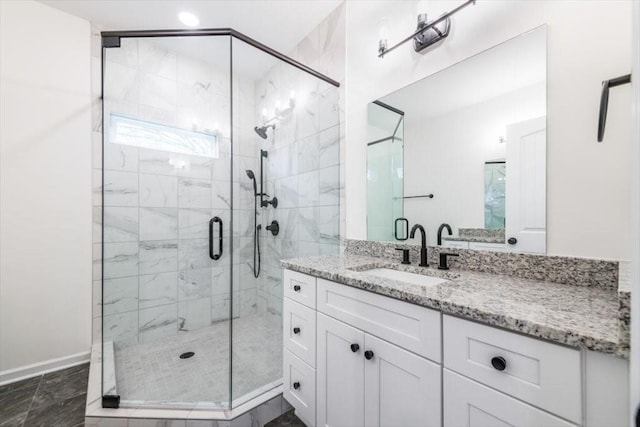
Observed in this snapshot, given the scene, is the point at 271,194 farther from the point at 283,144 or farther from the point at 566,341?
the point at 566,341

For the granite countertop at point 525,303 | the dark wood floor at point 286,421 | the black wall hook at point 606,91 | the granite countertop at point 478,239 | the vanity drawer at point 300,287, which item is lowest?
the dark wood floor at point 286,421

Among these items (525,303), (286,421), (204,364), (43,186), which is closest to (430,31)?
(525,303)

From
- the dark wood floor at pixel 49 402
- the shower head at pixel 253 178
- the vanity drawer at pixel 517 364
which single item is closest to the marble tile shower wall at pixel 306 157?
the shower head at pixel 253 178

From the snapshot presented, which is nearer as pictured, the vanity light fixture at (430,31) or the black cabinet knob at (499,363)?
the black cabinet knob at (499,363)

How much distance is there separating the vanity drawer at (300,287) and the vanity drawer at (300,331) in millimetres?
33

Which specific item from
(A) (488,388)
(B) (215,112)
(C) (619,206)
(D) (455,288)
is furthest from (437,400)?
(B) (215,112)

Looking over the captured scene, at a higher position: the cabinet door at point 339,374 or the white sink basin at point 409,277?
the white sink basin at point 409,277

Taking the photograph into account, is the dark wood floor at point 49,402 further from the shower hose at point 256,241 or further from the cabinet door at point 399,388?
the shower hose at point 256,241

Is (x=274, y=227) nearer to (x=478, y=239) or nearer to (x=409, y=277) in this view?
(x=409, y=277)

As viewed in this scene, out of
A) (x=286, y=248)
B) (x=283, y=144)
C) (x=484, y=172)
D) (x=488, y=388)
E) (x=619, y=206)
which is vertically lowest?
(x=488, y=388)

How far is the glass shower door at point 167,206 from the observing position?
2084mm

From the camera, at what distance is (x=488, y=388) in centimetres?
74

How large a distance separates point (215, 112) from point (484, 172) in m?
2.21

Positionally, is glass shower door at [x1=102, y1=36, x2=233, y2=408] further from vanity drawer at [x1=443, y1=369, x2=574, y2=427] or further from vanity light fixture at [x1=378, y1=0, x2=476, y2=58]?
vanity drawer at [x1=443, y1=369, x2=574, y2=427]
